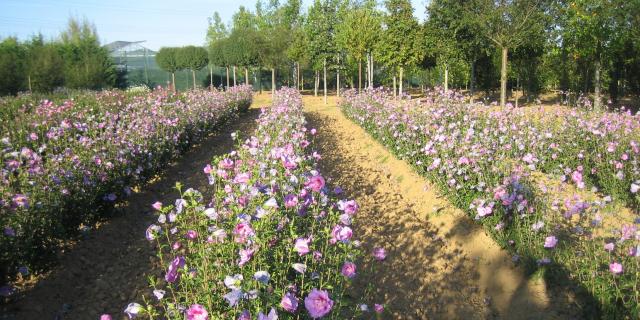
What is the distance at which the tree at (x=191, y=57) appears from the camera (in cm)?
3456

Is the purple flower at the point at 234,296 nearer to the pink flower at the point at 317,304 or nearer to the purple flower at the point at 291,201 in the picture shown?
the pink flower at the point at 317,304

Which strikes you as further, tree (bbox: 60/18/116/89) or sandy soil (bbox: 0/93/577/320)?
tree (bbox: 60/18/116/89)

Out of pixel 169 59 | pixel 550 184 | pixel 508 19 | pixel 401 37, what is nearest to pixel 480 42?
pixel 508 19

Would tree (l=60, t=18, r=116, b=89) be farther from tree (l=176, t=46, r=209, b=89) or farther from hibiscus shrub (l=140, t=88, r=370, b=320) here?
hibiscus shrub (l=140, t=88, r=370, b=320)

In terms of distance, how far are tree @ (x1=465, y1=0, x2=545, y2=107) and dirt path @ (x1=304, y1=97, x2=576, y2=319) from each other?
6.99 m

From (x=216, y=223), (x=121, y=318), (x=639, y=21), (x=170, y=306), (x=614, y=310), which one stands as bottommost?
(x=121, y=318)

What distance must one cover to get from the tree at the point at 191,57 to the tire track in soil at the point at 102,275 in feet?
99.0

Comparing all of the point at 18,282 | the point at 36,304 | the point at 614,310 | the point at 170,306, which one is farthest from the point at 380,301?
the point at 18,282

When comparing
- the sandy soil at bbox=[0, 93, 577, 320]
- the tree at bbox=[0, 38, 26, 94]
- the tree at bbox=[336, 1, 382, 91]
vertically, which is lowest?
the sandy soil at bbox=[0, 93, 577, 320]

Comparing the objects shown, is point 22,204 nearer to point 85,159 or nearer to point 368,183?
point 85,159

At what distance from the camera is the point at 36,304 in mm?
3633

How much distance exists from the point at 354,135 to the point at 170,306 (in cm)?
1016

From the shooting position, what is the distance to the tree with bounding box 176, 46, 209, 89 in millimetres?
34562

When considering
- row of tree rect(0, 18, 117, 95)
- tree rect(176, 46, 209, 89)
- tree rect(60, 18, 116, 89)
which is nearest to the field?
row of tree rect(0, 18, 117, 95)
